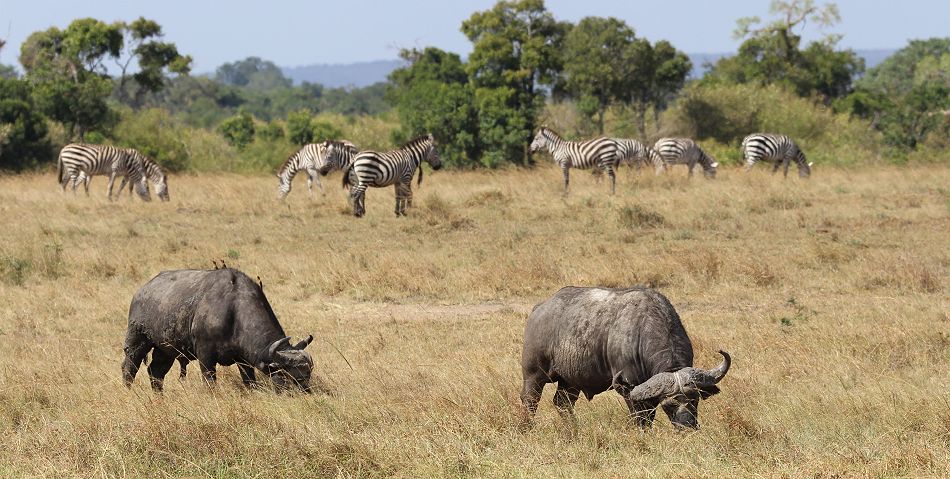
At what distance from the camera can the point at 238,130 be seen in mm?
38750

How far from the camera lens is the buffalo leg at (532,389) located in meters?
7.59

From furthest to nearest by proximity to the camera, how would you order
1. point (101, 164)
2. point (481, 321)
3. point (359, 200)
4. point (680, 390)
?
point (101, 164), point (359, 200), point (481, 321), point (680, 390)

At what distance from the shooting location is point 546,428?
7254 mm

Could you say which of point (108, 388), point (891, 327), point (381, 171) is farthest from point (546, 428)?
point (381, 171)

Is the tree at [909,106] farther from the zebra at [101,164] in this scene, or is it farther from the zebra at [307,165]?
the zebra at [101,164]

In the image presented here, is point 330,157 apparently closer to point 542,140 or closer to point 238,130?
point 542,140

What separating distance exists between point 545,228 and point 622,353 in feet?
37.5

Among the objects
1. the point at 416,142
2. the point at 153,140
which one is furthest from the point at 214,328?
the point at 153,140

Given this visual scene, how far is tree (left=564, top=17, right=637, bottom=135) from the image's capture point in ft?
110

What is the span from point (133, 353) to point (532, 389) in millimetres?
3336

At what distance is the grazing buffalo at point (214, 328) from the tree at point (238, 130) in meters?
29.3

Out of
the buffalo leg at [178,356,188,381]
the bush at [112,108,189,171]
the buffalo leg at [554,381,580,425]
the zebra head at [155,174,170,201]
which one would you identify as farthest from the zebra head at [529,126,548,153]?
the buffalo leg at [554,381,580,425]

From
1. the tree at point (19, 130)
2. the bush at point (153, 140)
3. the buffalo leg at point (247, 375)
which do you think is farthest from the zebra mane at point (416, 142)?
the buffalo leg at point (247, 375)

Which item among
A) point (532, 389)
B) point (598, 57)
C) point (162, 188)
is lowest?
point (162, 188)
